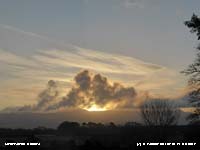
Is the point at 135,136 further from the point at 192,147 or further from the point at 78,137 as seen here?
the point at 192,147

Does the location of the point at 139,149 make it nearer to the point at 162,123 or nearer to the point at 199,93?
the point at 199,93

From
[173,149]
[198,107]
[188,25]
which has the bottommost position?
[173,149]

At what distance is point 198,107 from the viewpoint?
48.6 m

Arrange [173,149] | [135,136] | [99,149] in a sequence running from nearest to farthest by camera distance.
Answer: [173,149] → [99,149] → [135,136]

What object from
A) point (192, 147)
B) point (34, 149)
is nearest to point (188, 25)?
point (192, 147)

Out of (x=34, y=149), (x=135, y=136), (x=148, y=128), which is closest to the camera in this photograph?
(x=34, y=149)

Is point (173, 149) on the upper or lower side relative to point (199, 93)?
lower

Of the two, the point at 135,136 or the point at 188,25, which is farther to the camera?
the point at 135,136

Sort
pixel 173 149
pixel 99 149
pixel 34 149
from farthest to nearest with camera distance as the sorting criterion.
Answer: pixel 99 149 < pixel 34 149 < pixel 173 149

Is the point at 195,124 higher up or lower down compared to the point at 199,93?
lower down

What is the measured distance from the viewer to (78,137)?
8131 cm

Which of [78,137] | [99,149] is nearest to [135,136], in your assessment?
[78,137]

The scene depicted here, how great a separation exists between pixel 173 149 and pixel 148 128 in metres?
54.5

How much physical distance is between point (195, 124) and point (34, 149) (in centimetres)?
1817
